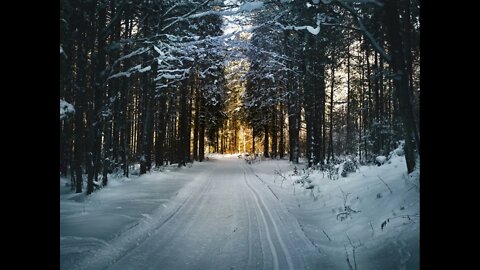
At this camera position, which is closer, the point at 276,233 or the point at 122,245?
the point at 122,245

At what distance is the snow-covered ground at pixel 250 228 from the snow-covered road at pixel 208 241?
0.06ft

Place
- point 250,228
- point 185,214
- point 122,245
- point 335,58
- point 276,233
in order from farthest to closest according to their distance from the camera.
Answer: point 335,58 < point 185,214 < point 250,228 < point 276,233 < point 122,245

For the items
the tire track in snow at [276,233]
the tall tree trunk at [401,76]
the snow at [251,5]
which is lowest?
the tire track in snow at [276,233]

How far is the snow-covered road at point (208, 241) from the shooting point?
19.7ft

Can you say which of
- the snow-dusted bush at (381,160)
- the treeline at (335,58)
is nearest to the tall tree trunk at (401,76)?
the treeline at (335,58)

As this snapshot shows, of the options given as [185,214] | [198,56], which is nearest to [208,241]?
Result: [185,214]

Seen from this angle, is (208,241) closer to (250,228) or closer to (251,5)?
(250,228)

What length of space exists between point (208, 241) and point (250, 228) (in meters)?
1.40

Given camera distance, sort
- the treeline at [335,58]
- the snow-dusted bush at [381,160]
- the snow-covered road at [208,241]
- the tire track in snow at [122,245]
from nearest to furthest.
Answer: the tire track in snow at [122,245], the snow-covered road at [208,241], the treeline at [335,58], the snow-dusted bush at [381,160]

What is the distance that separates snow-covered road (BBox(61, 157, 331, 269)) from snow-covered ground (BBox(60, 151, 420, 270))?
18mm

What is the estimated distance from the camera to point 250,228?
27.5ft

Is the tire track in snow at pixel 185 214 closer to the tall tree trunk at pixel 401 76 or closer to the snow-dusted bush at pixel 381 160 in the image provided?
the tall tree trunk at pixel 401 76
